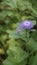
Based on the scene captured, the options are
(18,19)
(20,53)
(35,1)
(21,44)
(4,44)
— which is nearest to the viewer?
(20,53)

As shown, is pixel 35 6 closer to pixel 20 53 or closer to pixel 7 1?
pixel 7 1

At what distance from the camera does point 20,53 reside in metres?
1.81

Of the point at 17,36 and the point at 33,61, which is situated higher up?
the point at 17,36

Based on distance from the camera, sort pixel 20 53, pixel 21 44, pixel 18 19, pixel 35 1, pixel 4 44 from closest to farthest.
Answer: pixel 20 53 < pixel 21 44 < pixel 4 44 < pixel 18 19 < pixel 35 1

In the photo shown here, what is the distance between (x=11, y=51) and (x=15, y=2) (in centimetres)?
61

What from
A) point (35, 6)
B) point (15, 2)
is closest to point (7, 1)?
point (15, 2)

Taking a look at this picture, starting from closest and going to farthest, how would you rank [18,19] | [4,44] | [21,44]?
[21,44] → [4,44] → [18,19]

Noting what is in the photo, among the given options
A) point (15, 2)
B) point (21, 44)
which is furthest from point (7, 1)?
point (21, 44)

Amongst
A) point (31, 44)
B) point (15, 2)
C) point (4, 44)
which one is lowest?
point (4, 44)

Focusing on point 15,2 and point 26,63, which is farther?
point 15,2

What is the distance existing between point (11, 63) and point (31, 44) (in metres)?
0.21

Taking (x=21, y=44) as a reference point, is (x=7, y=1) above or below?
above

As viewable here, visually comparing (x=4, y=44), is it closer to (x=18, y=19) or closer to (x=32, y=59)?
(x=18, y=19)

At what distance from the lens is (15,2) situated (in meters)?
2.32
